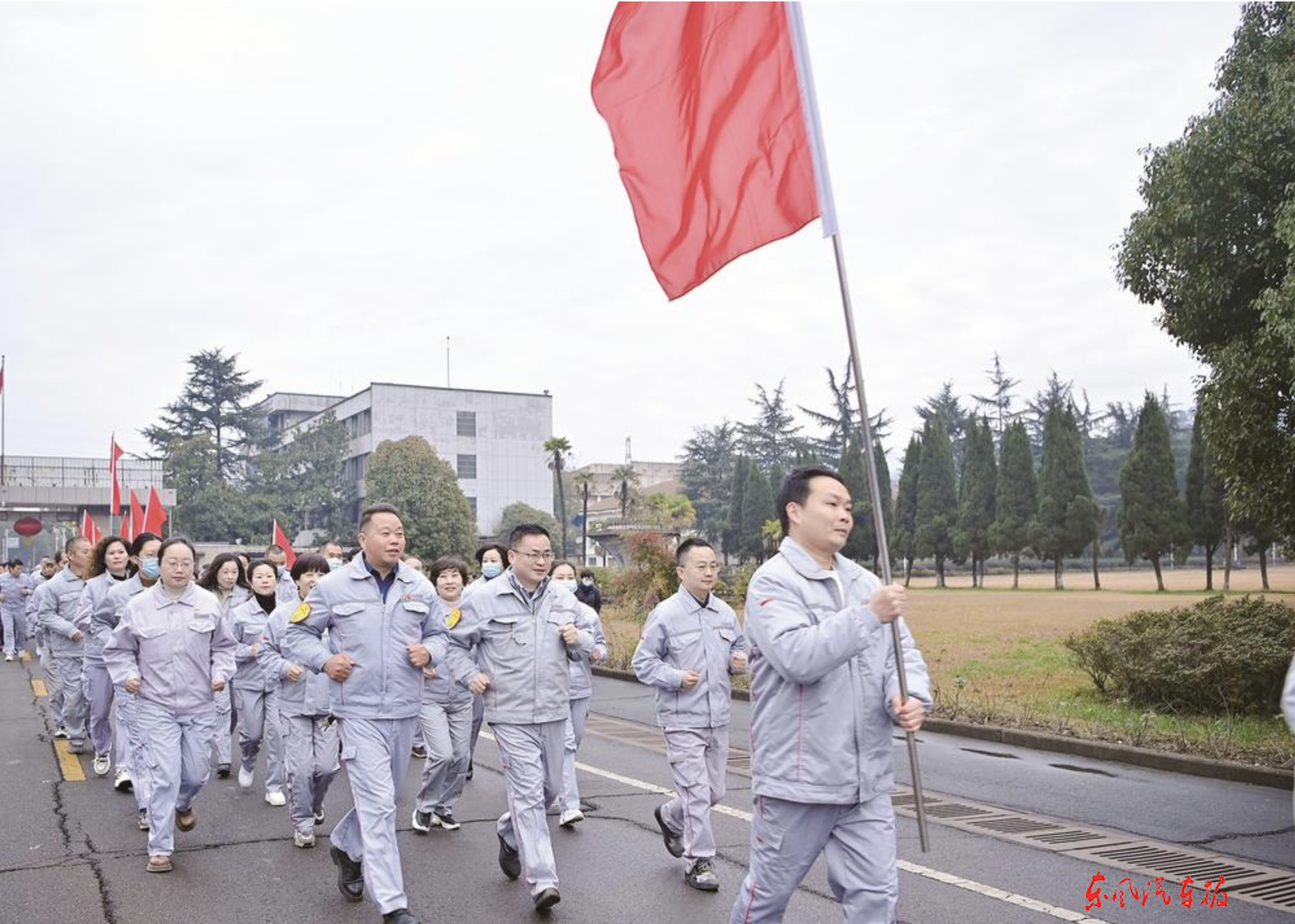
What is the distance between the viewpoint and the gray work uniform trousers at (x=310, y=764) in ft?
24.9

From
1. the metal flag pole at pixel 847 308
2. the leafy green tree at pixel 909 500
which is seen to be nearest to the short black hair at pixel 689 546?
the metal flag pole at pixel 847 308

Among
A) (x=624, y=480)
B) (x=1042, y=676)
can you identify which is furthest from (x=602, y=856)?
(x=624, y=480)

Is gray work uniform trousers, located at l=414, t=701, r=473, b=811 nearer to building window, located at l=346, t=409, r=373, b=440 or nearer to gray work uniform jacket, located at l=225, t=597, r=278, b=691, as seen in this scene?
gray work uniform jacket, located at l=225, t=597, r=278, b=691

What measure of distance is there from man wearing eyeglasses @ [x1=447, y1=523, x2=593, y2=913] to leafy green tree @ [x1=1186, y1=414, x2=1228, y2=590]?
48554 millimetres

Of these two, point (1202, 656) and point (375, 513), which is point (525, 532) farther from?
point (1202, 656)

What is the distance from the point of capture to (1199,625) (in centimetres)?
1294

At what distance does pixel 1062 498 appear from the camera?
58.7 metres

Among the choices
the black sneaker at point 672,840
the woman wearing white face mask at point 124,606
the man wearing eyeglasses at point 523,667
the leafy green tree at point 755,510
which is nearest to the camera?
the man wearing eyeglasses at point 523,667

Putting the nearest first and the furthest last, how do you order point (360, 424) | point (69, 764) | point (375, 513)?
1. point (375, 513)
2. point (69, 764)
3. point (360, 424)

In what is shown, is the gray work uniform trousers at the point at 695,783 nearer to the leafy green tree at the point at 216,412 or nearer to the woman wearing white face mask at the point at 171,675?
the woman wearing white face mask at the point at 171,675

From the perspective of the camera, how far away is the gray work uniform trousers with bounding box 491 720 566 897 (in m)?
6.16

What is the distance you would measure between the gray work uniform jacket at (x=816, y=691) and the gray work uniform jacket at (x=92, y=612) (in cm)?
747

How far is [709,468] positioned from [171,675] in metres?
92.3

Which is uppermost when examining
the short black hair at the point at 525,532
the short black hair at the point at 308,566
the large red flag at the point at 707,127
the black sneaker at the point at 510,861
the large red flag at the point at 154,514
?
the large red flag at the point at 707,127
